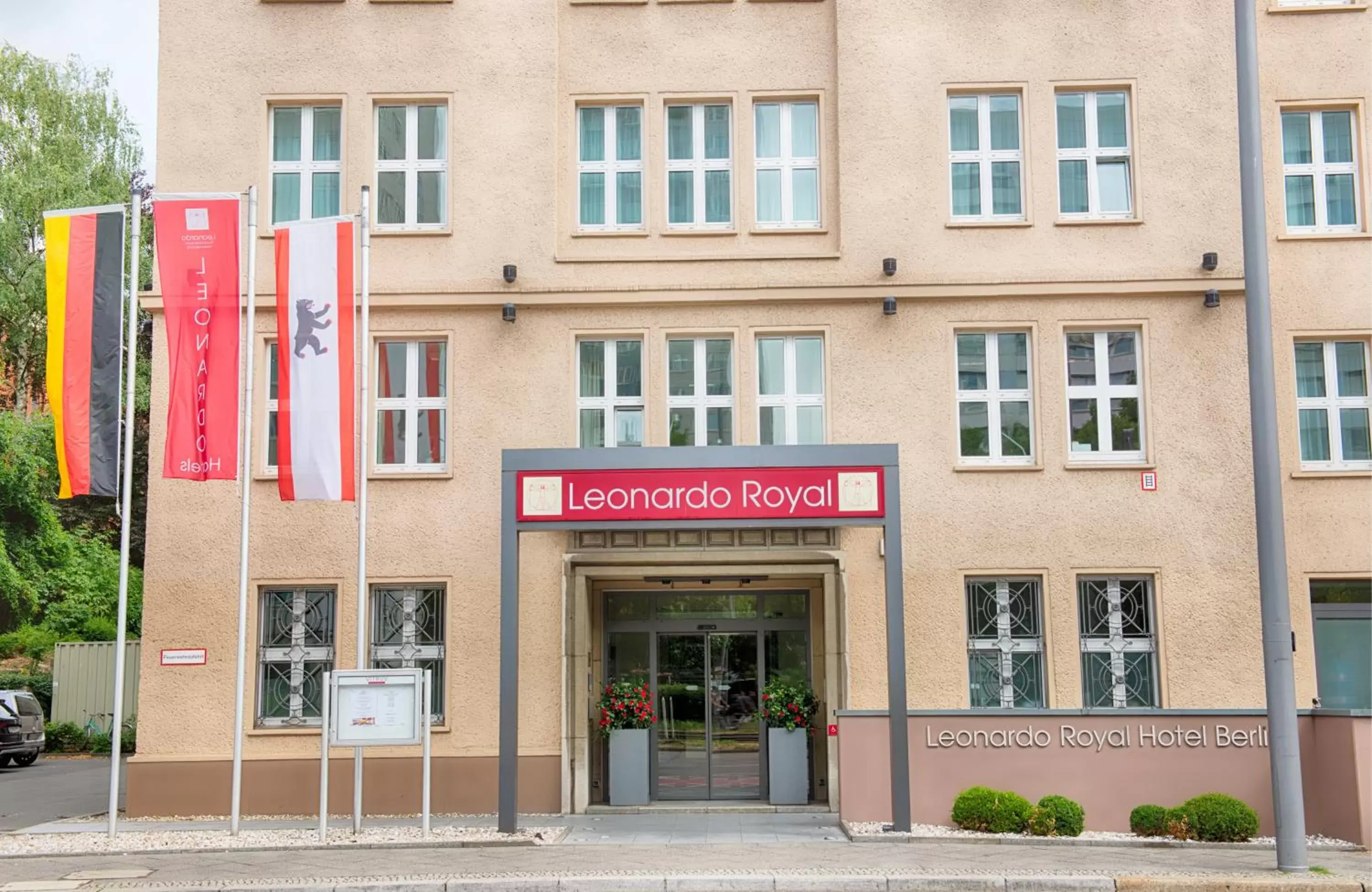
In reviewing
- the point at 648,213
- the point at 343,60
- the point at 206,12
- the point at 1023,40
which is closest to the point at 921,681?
the point at 648,213

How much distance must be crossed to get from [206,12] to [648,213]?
670 centimetres

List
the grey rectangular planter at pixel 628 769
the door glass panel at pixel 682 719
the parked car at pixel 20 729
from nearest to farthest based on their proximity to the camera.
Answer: the grey rectangular planter at pixel 628 769
the door glass panel at pixel 682 719
the parked car at pixel 20 729

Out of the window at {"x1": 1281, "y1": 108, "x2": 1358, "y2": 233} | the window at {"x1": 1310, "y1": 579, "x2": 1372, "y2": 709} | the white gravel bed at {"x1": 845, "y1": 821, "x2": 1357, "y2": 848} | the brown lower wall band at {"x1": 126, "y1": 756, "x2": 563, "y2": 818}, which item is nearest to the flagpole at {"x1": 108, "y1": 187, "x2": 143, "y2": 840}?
the brown lower wall band at {"x1": 126, "y1": 756, "x2": 563, "y2": 818}

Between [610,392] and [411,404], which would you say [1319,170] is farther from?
[411,404]

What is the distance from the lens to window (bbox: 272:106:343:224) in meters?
19.2

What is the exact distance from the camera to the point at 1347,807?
1530cm

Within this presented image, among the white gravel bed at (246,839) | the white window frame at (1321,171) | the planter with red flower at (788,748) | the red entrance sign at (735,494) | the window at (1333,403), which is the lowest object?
the white gravel bed at (246,839)

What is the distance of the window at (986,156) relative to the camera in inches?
745

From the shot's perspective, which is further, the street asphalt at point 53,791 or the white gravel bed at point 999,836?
the street asphalt at point 53,791

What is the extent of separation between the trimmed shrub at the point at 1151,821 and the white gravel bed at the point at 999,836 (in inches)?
2.7

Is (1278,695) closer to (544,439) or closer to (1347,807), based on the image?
(1347,807)

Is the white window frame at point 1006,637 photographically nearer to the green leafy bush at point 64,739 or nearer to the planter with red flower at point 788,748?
the planter with red flower at point 788,748

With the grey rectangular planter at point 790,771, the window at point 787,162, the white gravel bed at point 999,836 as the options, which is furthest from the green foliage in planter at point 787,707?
the window at point 787,162

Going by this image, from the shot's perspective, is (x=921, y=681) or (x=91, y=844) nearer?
(x=91, y=844)
